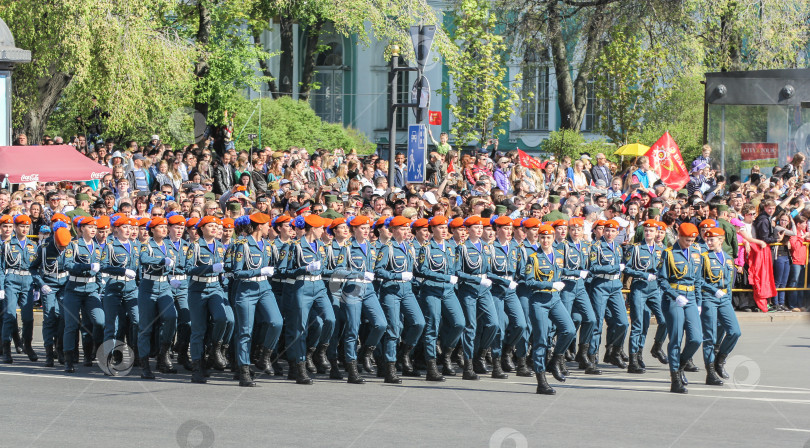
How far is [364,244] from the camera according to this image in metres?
14.1

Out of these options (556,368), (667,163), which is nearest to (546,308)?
(556,368)

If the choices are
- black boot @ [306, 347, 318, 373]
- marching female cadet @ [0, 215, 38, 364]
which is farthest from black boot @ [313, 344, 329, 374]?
marching female cadet @ [0, 215, 38, 364]

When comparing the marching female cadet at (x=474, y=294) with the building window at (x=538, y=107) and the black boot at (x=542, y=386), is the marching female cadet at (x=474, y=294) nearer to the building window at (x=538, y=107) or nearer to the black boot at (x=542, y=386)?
the black boot at (x=542, y=386)

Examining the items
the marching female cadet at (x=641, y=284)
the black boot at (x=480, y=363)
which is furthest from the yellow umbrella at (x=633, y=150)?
the black boot at (x=480, y=363)

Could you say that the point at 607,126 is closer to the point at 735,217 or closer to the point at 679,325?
the point at 735,217

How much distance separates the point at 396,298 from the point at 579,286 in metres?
2.00

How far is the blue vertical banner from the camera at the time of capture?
19750mm

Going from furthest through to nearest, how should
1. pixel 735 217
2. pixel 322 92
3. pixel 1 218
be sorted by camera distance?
1. pixel 322 92
2. pixel 735 217
3. pixel 1 218

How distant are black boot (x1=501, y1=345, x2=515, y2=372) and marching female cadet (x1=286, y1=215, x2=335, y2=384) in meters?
2.04

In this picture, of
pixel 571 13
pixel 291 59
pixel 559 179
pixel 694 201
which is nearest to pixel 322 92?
pixel 291 59

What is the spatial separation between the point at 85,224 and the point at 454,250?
405cm

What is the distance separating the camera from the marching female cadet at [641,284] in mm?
14713

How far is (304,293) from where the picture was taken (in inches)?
539

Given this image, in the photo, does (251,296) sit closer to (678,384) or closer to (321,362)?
(321,362)
